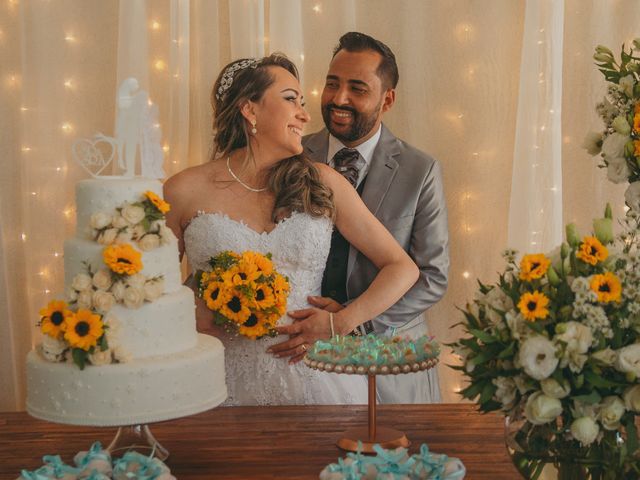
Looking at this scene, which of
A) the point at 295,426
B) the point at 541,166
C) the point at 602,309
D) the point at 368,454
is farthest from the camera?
the point at 541,166

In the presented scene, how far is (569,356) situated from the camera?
5.01 ft

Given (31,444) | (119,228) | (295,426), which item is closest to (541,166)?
(295,426)

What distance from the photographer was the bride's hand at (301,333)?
10.2 feet

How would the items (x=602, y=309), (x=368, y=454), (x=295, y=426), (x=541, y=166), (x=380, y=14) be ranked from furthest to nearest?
(x=380, y=14), (x=541, y=166), (x=295, y=426), (x=368, y=454), (x=602, y=309)

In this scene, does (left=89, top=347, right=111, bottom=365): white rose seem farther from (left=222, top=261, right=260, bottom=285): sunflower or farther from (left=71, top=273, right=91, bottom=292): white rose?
(left=222, top=261, right=260, bottom=285): sunflower

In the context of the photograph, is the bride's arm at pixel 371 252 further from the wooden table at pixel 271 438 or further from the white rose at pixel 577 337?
the white rose at pixel 577 337

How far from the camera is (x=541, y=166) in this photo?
11.6 ft

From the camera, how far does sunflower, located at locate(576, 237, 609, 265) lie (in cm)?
157

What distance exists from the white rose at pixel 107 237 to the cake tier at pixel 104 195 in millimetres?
67

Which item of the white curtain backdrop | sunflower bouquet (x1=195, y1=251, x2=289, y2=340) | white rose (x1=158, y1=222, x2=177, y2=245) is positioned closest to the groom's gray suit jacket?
the white curtain backdrop

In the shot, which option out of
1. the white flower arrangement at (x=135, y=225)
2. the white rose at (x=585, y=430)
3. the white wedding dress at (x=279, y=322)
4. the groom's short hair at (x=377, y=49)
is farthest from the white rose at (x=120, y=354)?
the groom's short hair at (x=377, y=49)

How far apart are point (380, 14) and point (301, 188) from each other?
1033 mm

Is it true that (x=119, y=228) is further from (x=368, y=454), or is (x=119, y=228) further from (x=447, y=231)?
(x=447, y=231)

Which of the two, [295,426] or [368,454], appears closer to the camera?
[368,454]
